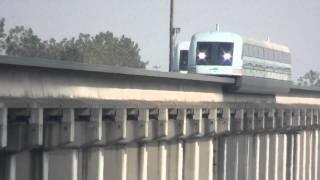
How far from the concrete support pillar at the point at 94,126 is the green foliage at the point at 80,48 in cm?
6048

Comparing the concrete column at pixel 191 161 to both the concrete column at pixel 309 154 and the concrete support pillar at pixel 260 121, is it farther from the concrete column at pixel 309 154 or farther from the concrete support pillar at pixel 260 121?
the concrete column at pixel 309 154

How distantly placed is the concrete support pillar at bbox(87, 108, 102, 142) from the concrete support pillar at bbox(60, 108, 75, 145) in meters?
1.00

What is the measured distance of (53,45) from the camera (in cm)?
8500

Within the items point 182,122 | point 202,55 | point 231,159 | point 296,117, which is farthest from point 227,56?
point 296,117

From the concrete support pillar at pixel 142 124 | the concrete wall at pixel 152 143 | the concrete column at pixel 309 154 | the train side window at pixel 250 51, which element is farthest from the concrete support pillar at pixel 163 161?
the concrete column at pixel 309 154

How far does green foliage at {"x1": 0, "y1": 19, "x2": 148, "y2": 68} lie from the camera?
260 ft

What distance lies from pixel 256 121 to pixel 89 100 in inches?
591

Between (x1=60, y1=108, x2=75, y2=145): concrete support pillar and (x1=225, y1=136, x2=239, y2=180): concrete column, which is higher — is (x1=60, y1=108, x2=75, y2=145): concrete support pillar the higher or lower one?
the higher one

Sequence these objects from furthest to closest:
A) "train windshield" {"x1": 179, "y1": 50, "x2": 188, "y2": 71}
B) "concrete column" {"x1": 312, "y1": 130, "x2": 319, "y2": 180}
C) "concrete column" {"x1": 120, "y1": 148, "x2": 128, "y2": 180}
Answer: "concrete column" {"x1": 312, "y1": 130, "x2": 319, "y2": 180} < "train windshield" {"x1": 179, "y1": 50, "x2": 188, "y2": 71} < "concrete column" {"x1": 120, "y1": 148, "x2": 128, "y2": 180}

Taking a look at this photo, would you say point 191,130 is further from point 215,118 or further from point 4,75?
point 4,75

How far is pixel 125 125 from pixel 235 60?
12.2 metres

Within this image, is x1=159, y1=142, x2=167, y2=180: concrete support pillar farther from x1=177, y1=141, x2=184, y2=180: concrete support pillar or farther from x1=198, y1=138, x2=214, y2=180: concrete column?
x1=198, y1=138, x2=214, y2=180: concrete column

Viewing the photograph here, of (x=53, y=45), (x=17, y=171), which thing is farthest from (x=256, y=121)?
(x=53, y=45)

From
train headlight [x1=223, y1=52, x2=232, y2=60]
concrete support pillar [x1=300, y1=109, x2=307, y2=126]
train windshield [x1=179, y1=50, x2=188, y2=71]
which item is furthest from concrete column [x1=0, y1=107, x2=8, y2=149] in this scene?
concrete support pillar [x1=300, y1=109, x2=307, y2=126]
